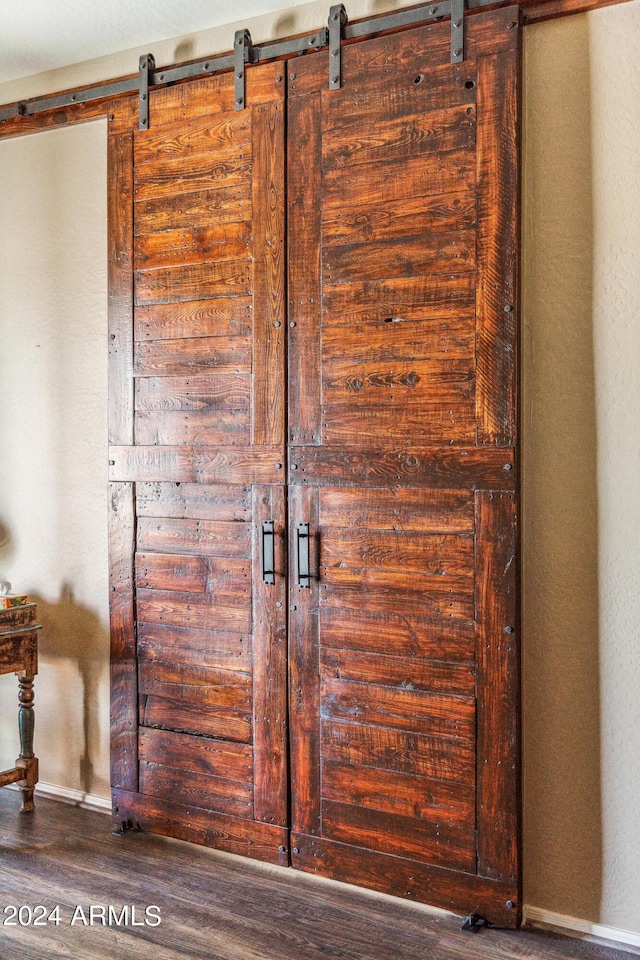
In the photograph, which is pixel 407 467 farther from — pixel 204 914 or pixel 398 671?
pixel 204 914

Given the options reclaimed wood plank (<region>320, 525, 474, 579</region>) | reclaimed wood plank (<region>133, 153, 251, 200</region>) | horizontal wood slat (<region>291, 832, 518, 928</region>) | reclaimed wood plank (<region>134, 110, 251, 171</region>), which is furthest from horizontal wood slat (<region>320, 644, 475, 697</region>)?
reclaimed wood plank (<region>134, 110, 251, 171</region>)

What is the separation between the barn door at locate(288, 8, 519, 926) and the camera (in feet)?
7.05

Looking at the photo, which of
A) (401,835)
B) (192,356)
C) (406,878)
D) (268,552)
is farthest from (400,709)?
(192,356)

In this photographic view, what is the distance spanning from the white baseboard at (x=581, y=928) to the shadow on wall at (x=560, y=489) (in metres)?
0.02

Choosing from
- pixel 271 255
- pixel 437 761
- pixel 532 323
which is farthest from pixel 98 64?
pixel 437 761

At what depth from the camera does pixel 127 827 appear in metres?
2.75

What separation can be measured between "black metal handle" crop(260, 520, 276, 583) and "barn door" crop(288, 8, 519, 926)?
0.07 m

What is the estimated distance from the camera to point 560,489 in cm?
218

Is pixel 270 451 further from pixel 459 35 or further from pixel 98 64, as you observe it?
pixel 98 64

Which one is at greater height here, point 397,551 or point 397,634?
point 397,551

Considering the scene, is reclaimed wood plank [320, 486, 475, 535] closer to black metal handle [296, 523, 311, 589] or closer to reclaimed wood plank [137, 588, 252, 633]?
black metal handle [296, 523, 311, 589]

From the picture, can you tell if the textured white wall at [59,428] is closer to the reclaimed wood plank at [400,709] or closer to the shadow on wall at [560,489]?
the reclaimed wood plank at [400,709]

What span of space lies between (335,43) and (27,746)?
2618 millimetres

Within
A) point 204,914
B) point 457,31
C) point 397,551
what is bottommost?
point 204,914
